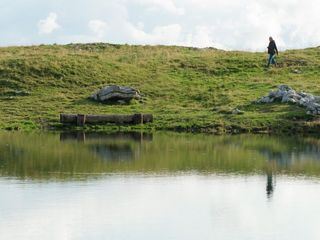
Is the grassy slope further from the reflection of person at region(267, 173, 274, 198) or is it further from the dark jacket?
the reflection of person at region(267, 173, 274, 198)

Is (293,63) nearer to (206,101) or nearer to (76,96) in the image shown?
(206,101)

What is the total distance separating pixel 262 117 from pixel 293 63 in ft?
74.7

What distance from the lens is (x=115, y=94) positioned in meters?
63.9

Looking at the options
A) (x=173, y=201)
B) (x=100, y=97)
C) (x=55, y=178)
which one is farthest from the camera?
(x=100, y=97)

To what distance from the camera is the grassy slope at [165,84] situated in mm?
58344

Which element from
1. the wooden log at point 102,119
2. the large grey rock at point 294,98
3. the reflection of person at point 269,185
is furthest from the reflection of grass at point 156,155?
the large grey rock at point 294,98

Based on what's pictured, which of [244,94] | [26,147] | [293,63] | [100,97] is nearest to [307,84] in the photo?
[244,94]

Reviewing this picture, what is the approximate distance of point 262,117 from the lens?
57.9 meters

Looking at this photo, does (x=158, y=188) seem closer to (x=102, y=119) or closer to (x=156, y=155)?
(x=156, y=155)

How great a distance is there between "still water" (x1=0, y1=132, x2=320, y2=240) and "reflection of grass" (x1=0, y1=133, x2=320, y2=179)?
0.05 metres

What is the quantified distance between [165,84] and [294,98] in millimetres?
14307

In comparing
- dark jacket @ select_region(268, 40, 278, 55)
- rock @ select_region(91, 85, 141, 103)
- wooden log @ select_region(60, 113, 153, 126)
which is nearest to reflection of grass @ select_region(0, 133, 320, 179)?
wooden log @ select_region(60, 113, 153, 126)

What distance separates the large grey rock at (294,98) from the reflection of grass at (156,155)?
593 centimetres

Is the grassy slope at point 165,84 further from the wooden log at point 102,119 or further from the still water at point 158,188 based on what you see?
the still water at point 158,188
